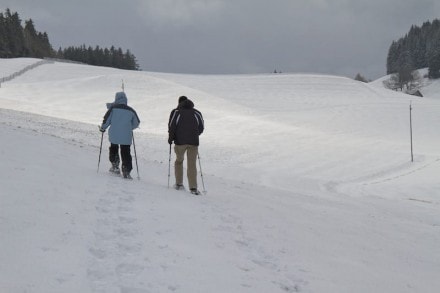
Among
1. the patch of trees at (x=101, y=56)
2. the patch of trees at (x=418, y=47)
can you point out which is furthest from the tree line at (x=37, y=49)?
the patch of trees at (x=418, y=47)

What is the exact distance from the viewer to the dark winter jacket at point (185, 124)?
11.3 m

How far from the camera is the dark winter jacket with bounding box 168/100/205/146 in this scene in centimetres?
1128

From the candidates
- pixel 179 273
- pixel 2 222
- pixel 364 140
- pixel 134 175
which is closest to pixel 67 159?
pixel 134 175

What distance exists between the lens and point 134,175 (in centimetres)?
1297

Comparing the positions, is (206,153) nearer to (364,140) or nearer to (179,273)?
(364,140)

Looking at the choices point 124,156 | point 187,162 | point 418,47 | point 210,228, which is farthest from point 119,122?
point 418,47

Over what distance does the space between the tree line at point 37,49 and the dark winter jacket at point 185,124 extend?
127m

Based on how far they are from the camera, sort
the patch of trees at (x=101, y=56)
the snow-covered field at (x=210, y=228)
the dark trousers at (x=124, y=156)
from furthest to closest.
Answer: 1. the patch of trees at (x=101, y=56)
2. the dark trousers at (x=124, y=156)
3. the snow-covered field at (x=210, y=228)

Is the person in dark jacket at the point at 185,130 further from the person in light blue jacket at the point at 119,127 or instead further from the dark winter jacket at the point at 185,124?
the person in light blue jacket at the point at 119,127

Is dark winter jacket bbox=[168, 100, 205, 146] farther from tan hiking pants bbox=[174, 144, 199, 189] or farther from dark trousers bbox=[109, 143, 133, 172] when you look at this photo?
dark trousers bbox=[109, 143, 133, 172]

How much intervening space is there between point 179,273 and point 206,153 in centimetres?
2076

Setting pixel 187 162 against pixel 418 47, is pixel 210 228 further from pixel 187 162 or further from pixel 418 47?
pixel 418 47

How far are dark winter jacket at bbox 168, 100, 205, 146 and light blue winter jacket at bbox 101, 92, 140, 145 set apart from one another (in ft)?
3.98

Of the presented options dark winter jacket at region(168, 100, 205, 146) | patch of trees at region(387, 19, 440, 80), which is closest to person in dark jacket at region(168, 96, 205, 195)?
dark winter jacket at region(168, 100, 205, 146)
